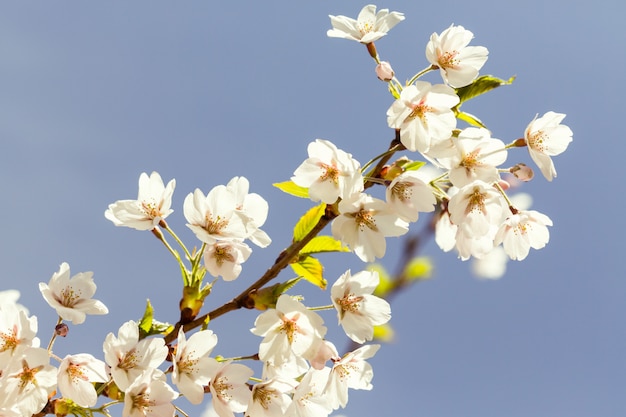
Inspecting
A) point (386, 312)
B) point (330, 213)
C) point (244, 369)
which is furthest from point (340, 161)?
point (244, 369)

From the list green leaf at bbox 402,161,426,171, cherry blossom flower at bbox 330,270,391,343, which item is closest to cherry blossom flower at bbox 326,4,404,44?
green leaf at bbox 402,161,426,171

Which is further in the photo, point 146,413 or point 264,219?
point 264,219

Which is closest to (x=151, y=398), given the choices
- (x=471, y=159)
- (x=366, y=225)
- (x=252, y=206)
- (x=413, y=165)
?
(x=252, y=206)

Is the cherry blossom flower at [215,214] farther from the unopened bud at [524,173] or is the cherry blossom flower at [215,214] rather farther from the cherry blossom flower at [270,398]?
the unopened bud at [524,173]

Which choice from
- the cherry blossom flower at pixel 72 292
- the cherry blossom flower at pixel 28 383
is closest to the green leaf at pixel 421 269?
the cherry blossom flower at pixel 72 292

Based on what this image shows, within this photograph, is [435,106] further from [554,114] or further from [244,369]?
[244,369]

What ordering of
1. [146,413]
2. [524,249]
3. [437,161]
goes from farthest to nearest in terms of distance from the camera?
1. [524,249]
2. [437,161]
3. [146,413]

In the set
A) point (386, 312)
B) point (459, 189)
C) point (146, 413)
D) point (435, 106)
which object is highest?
point (435, 106)

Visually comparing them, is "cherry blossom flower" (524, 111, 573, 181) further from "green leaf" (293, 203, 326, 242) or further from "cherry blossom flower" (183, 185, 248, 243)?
"cherry blossom flower" (183, 185, 248, 243)
